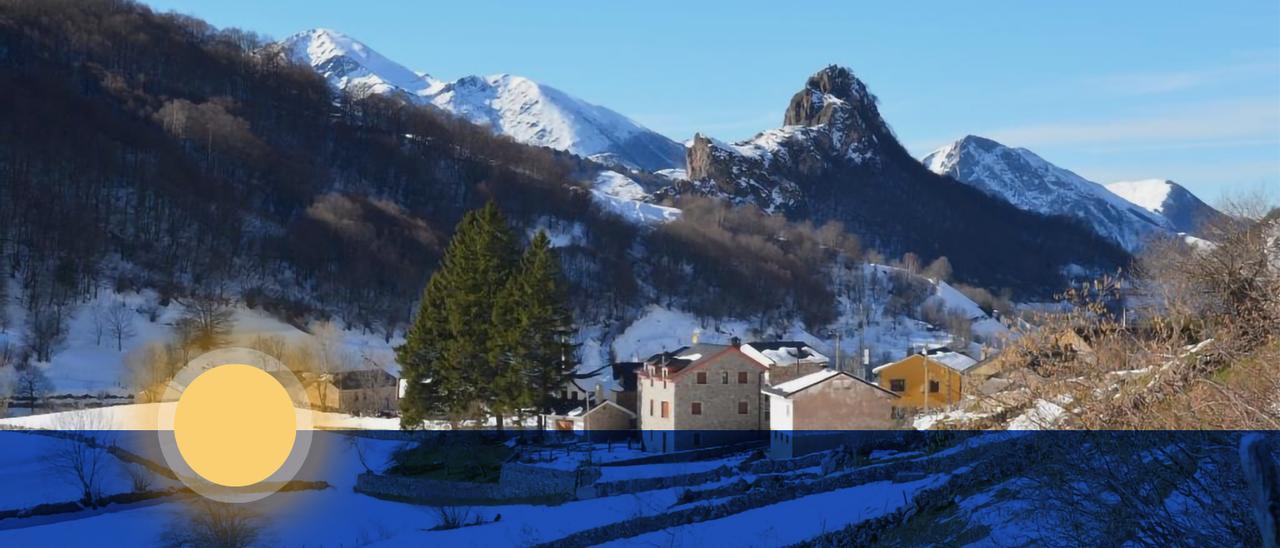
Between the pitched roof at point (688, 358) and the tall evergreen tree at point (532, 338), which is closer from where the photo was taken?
the tall evergreen tree at point (532, 338)

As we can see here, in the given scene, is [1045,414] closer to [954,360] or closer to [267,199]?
[954,360]

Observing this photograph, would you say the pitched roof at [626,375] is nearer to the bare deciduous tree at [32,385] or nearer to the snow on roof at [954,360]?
the snow on roof at [954,360]

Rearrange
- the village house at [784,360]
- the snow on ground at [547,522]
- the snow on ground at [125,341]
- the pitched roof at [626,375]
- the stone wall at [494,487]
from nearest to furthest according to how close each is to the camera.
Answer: the snow on ground at [547,522]
the stone wall at [494,487]
the village house at [784,360]
the pitched roof at [626,375]
the snow on ground at [125,341]

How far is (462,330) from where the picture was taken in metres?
37.9

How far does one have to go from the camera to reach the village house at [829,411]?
31.4 m

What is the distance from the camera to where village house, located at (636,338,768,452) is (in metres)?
37.3

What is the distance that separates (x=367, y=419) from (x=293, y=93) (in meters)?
93.5

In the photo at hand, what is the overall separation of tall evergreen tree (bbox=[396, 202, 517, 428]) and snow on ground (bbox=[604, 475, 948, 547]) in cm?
2194

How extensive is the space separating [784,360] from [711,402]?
28.6 feet

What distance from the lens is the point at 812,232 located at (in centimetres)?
15550

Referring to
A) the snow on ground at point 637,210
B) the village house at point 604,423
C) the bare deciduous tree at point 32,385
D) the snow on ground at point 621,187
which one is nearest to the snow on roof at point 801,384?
the village house at point 604,423

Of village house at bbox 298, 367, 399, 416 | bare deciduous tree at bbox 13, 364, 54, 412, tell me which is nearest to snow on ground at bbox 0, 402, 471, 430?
village house at bbox 298, 367, 399, 416

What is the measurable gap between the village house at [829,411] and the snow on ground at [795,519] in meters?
15.0

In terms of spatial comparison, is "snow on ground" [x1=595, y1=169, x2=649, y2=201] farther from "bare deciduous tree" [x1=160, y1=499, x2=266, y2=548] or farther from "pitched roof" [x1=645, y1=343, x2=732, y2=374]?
"bare deciduous tree" [x1=160, y1=499, x2=266, y2=548]
